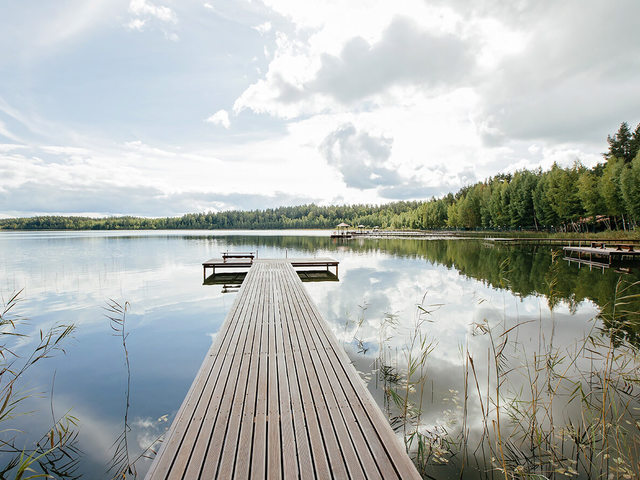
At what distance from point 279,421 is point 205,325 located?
5.52 meters

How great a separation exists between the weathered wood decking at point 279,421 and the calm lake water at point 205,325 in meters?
0.95

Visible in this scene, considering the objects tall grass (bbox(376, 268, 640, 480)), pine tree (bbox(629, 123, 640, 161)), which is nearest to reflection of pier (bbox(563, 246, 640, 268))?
tall grass (bbox(376, 268, 640, 480))

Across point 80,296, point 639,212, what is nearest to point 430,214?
point 639,212

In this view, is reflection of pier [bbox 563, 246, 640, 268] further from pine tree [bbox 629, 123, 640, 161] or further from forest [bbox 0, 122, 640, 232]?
pine tree [bbox 629, 123, 640, 161]

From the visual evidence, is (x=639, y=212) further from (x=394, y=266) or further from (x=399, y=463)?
(x=399, y=463)

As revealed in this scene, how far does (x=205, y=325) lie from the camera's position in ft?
24.3

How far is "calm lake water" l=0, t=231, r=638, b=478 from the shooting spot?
3.90 metres

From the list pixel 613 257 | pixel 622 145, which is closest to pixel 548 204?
pixel 622 145

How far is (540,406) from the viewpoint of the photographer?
367cm

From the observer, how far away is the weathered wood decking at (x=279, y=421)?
6.51 ft

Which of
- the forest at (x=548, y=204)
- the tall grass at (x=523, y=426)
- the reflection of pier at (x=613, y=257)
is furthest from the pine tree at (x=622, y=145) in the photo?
the tall grass at (x=523, y=426)

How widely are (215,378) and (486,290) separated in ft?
31.1

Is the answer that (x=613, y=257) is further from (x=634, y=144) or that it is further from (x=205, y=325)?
(x=634, y=144)

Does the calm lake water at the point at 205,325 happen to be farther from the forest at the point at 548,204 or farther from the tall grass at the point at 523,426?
the forest at the point at 548,204
